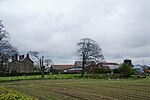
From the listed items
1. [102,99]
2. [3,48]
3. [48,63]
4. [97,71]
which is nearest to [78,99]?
[102,99]

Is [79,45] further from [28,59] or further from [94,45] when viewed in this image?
[28,59]

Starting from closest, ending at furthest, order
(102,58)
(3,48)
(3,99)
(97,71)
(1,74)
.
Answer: (3,99), (3,48), (1,74), (102,58), (97,71)

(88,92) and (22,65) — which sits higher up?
(22,65)

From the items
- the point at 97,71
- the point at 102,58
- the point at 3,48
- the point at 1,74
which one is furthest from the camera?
the point at 97,71

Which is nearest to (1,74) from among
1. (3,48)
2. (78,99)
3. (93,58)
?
(3,48)

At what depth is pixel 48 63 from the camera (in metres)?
137

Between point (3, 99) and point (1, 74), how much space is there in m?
83.0

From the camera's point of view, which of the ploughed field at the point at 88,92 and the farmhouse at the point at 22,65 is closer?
the ploughed field at the point at 88,92

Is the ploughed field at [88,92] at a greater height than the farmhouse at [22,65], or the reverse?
the farmhouse at [22,65]

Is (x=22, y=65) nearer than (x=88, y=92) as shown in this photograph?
No

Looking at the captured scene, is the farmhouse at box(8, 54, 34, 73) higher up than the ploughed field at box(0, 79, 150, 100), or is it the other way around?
the farmhouse at box(8, 54, 34, 73)

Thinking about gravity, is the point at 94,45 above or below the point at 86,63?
above

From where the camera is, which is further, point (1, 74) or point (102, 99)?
point (1, 74)

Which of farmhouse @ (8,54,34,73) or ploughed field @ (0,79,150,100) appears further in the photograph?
farmhouse @ (8,54,34,73)
